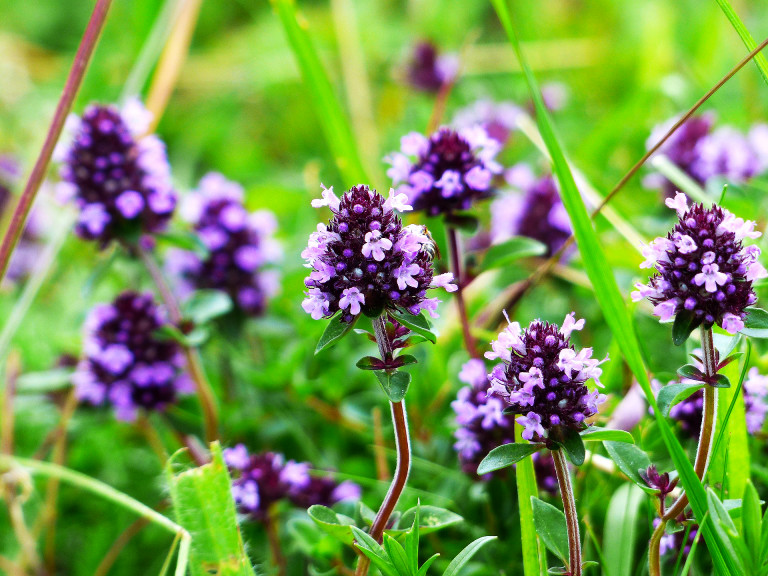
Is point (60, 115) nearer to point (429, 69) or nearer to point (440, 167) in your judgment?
point (440, 167)

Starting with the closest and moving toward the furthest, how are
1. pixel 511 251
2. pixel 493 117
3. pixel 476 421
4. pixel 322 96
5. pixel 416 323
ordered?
pixel 416 323, pixel 476 421, pixel 511 251, pixel 322 96, pixel 493 117

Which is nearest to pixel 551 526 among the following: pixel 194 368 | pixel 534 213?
pixel 194 368

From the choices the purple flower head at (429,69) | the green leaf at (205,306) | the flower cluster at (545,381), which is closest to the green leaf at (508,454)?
the flower cluster at (545,381)

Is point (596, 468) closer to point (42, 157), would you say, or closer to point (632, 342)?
point (632, 342)

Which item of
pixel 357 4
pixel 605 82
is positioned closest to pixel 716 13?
pixel 605 82

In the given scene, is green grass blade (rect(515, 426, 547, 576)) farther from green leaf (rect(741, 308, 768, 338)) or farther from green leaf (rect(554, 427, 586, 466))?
green leaf (rect(741, 308, 768, 338))
